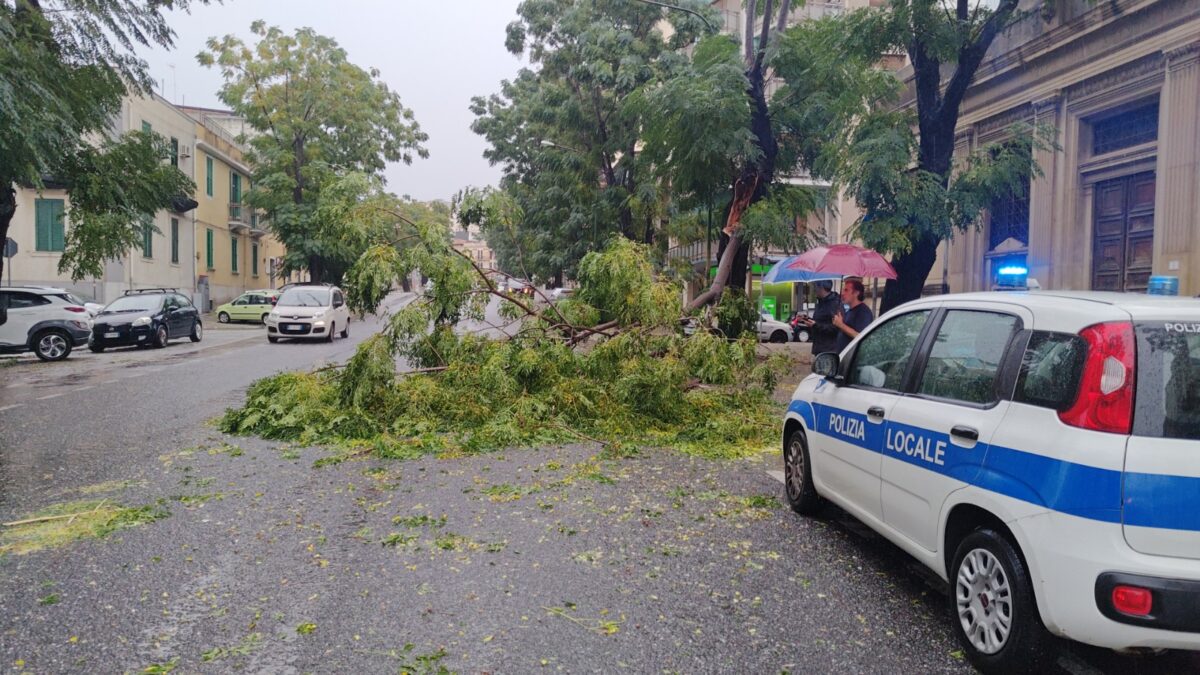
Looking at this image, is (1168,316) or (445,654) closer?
(1168,316)

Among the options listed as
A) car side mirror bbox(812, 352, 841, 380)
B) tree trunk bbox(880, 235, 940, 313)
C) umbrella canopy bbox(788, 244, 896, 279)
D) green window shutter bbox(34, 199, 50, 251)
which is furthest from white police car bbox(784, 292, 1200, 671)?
green window shutter bbox(34, 199, 50, 251)

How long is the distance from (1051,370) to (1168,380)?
409 millimetres

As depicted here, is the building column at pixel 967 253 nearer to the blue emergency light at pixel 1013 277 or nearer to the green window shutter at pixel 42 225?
the blue emergency light at pixel 1013 277

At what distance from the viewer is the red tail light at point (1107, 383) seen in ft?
10.3

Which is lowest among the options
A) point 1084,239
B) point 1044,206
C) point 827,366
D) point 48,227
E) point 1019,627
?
point 1019,627

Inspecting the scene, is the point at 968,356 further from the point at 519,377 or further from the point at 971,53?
the point at 971,53

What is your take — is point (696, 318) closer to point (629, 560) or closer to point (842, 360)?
point (842, 360)

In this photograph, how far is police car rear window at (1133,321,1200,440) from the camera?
3.11 meters

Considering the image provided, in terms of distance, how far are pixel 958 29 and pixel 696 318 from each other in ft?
23.2

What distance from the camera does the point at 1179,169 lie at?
1527 centimetres

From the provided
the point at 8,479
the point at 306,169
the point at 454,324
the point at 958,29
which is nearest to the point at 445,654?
the point at 8,479

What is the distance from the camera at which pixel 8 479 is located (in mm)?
7090

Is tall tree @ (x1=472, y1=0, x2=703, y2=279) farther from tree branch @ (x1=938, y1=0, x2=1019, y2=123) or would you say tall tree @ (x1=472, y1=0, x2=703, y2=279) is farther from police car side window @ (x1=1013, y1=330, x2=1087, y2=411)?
police car side window @ (x1=1013, y1=330, x2=1087, y2=411)

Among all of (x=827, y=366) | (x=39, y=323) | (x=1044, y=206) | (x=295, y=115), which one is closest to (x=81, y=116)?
(x=39, y=323)
